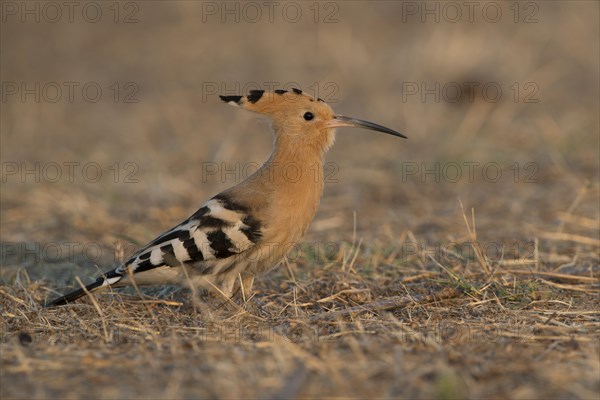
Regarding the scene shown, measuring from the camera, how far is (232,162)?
594 centimetres

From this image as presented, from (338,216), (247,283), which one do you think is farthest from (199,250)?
(338,216)

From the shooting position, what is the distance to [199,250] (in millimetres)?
3258

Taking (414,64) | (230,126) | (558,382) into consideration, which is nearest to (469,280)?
(558,382)

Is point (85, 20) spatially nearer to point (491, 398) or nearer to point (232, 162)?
point (232, 162)

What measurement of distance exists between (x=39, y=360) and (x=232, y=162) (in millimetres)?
3525

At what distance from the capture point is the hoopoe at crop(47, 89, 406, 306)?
325 cm

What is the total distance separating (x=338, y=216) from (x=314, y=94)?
231 centimetres

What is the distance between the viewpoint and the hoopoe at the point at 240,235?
3.25 metres
